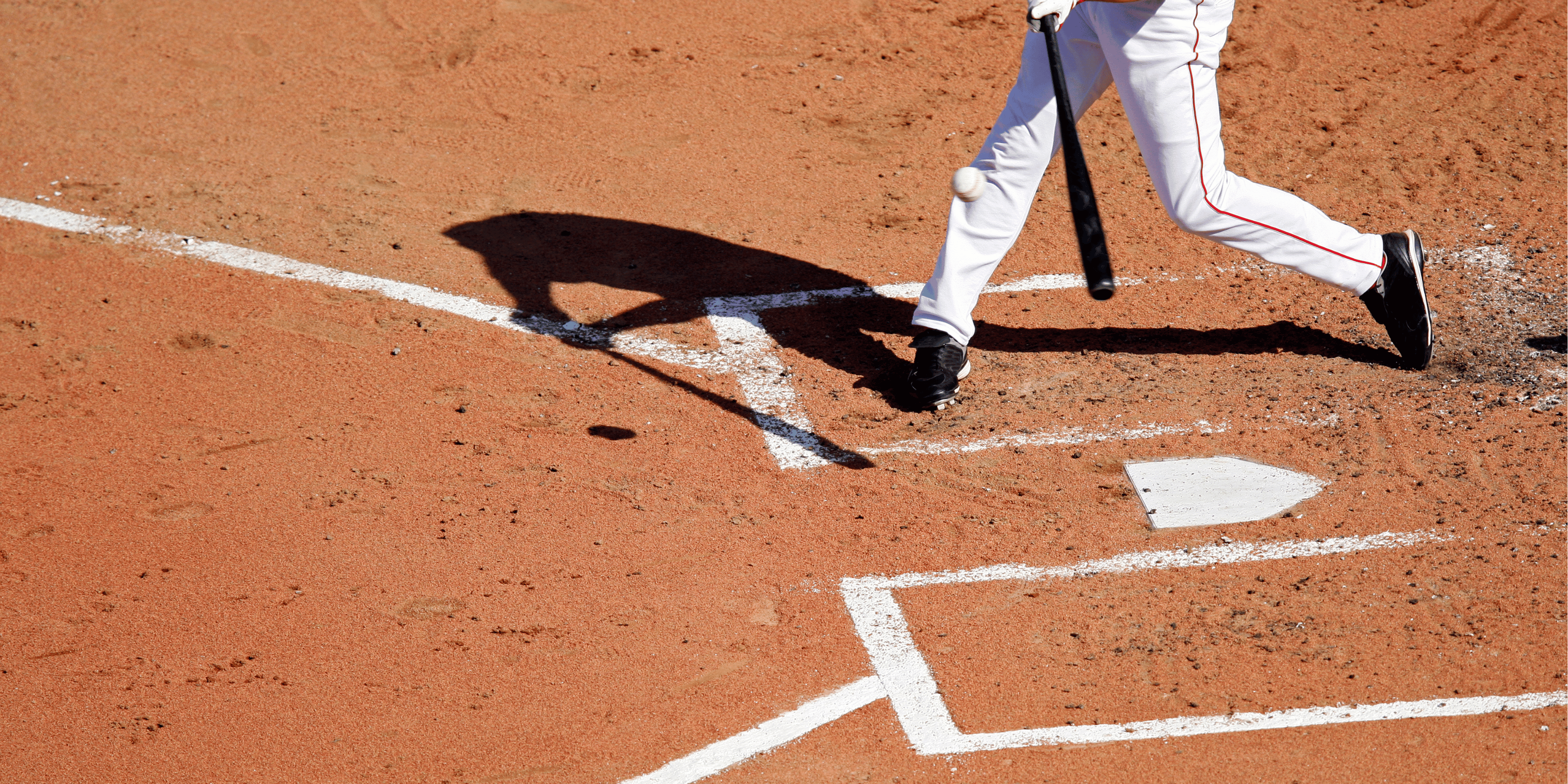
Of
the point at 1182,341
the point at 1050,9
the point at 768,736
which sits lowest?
the point at 768,736

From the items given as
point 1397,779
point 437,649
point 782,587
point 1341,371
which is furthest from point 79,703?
point 1341,371

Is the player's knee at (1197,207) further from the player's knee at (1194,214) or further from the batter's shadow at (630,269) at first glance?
the batter's shadow at (630,269)

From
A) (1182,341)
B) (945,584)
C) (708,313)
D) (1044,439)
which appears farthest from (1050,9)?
(708,313)

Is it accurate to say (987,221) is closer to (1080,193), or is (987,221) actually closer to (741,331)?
(1080,193)

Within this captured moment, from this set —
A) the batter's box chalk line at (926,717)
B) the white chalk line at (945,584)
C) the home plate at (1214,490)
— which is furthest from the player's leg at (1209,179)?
the batter's box chalk line at (926,717)

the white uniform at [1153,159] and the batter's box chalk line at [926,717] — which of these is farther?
the white uniform at [1153,159]

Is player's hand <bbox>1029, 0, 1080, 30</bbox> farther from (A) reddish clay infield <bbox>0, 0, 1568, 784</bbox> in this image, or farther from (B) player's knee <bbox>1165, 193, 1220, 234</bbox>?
(A) reddish clay infield <bbox>0, 0, 1568, 784</bbox>
